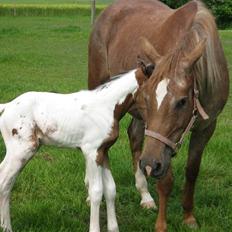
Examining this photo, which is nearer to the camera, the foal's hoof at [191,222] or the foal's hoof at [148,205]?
the foal's hoof at [191,222]

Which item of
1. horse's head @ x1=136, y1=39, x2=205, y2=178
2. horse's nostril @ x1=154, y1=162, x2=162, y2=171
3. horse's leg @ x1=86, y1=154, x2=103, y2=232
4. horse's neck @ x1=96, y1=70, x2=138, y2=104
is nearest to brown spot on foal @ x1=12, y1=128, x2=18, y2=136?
horse's leg @ x1=86, y1=154, x2=103, y2=232

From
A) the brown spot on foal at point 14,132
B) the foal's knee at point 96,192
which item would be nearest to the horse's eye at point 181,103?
the foal's knee at point 96,192

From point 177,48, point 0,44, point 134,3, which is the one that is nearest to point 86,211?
point 177,48

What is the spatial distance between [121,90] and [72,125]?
390mm

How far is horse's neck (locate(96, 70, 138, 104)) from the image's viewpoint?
3.38 meters

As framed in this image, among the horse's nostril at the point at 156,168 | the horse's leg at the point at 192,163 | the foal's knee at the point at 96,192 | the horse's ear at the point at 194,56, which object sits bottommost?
the horse's leg at the point at 192,163

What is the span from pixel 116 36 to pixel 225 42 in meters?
13.6

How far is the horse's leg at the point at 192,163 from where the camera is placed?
13.8 ft

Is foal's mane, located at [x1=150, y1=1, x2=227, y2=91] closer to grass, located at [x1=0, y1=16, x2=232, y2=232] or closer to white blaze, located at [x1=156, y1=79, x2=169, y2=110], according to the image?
white blaze, located at [x1=156, y1=79, x2=169, y2=110]

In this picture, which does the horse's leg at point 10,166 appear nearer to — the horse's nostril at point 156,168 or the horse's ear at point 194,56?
the horse's nostril at point 156,168

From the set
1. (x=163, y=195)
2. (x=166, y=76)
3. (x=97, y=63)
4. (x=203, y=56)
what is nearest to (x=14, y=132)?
(x=166, y=76)

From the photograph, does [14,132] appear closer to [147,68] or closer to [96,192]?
[96,192]

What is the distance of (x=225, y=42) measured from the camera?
60.1 feet

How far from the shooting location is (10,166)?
11.2 ft
